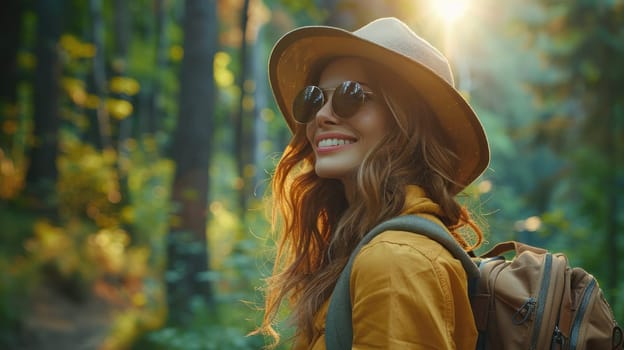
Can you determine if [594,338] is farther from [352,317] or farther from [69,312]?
[69,312]

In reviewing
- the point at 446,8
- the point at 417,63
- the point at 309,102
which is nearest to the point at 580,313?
the point at 417,63

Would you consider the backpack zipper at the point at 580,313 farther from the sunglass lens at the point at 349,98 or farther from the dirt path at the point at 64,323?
the dirt path at the point at 64,323

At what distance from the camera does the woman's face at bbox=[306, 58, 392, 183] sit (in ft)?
7.49

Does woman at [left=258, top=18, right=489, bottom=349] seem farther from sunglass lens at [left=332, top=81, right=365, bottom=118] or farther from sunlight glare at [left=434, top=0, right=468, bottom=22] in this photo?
sunlight glare at [left=434, top=0, right=468, bottom=22]

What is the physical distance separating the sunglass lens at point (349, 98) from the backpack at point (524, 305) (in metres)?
0.50

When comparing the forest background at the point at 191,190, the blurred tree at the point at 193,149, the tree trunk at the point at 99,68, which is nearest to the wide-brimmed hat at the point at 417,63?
the forest background at the point at 191,190

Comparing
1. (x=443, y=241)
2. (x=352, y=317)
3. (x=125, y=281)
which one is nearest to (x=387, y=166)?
(x=443, y=241)

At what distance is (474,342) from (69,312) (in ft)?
34.3

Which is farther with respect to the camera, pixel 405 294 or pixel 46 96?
pixel 46 96

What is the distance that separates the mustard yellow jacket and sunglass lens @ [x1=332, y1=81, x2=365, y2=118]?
56 centimetres

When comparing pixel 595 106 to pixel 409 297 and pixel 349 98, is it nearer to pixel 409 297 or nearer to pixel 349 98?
pixel 349 98

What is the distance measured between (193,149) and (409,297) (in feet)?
22.7

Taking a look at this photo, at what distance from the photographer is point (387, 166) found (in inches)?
86.0

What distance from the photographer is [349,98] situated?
2256 millimetres
